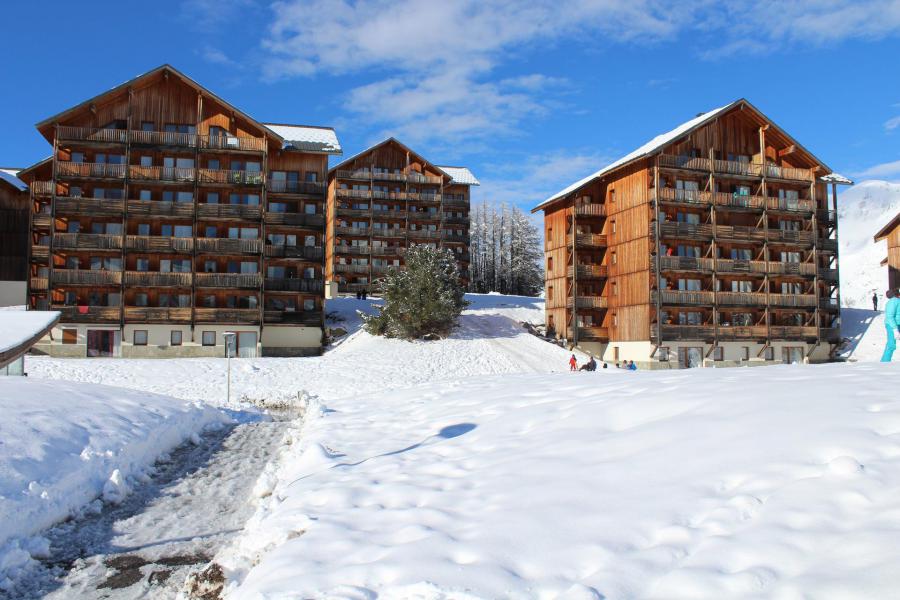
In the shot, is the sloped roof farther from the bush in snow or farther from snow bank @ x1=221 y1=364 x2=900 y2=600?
snow bank @ x1=221 y1=364 x2=900 y2=600

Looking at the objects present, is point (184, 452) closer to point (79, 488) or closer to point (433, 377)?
point (79, 488)

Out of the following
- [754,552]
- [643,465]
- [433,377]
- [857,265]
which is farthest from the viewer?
[857,265]

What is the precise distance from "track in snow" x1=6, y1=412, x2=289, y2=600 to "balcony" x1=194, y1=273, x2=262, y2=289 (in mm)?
31622

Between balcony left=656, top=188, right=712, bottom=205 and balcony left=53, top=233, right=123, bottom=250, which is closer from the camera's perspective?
balcony left=53, top=233, right=123, bottom=250

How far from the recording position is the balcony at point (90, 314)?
43.5 metres

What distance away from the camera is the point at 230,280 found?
1812 inches

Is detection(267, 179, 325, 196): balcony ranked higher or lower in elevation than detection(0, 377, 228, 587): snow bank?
higher

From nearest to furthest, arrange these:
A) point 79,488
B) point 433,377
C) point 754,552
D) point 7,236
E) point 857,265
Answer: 1. point 754,552
2. point 79,488
3. point 433,377
4. point 7,236
5. point 857,265

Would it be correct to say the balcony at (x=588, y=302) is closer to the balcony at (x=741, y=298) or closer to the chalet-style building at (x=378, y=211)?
the balcony at (x=741, y=298)

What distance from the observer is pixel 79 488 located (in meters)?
11.7

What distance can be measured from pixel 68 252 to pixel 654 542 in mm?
48094

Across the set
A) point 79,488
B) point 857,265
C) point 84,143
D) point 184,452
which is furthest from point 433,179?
point 857,265

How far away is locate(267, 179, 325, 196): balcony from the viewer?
49312mm

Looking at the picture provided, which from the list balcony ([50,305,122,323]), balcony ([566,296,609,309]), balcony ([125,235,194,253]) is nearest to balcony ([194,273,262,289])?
balcony ([125,235,194,253])
